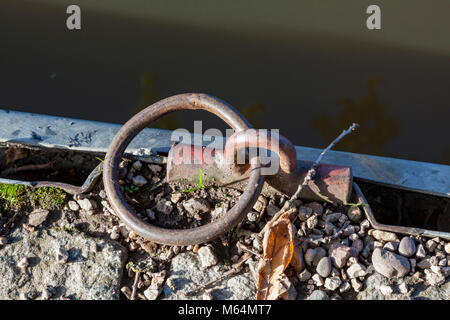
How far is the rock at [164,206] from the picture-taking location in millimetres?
2191

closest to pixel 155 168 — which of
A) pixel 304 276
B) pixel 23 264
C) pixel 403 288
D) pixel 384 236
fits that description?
pixel 23 264

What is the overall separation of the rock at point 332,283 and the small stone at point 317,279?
0.02 meters

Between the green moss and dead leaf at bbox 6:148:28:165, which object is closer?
the green moss

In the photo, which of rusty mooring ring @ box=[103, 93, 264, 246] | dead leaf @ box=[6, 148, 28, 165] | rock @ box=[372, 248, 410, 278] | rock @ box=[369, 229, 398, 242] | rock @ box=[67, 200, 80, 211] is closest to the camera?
rusty mooring ring @ box=[103, 93, 264, 246]

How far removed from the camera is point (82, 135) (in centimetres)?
248

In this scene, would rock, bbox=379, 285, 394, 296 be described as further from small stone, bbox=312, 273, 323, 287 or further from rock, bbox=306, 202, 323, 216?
rock, bbox=306, 202, 323, 216

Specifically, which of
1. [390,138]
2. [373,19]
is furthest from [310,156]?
[373,19]

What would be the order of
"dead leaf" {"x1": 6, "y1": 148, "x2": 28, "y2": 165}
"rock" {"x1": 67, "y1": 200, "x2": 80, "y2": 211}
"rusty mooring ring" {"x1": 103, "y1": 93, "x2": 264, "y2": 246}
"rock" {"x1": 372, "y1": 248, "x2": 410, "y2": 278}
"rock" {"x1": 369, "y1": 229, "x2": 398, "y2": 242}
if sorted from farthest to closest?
"dead leaf" {"x1": 6, "y1": 148, "x2": 28, "y2": 165} → "rock" {"x1": 67, "y1": 200, "x2": 80, "y2": 211} → "rock" {"x1": 369, "y1": 229, "x2": 398, "y2": 242} → "rock" {"x1": 372, "y1": 248, "x2": 410, "y2": 278} → "rusty mooring ring" {"x1": 103, "y1": 93, "x2": 264, "y2": 246}

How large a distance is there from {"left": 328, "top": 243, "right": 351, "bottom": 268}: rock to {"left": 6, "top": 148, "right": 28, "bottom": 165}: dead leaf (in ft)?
5.30

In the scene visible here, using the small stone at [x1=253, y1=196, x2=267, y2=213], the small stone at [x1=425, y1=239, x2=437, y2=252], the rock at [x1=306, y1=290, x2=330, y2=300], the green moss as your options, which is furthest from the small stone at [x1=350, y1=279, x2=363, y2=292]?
the green moss

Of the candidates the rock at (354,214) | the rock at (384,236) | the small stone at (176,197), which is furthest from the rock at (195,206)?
the rock at (384,236)

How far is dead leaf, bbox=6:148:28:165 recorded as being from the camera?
2.47 m

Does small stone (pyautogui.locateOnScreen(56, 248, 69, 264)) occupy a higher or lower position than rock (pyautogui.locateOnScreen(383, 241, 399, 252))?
lower
